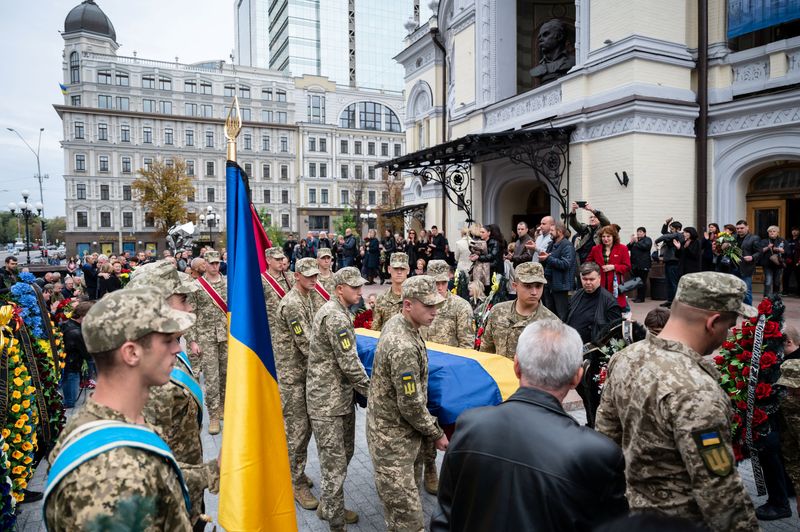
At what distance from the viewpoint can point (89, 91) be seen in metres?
57.2

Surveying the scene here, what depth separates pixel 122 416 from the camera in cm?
191

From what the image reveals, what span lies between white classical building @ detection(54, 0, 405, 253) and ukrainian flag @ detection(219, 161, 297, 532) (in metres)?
52.2

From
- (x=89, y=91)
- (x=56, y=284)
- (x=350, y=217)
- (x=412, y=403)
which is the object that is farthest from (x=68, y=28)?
(x=412, y=403)

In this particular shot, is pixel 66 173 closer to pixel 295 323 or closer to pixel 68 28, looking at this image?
pixel 68 28

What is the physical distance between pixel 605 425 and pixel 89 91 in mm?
67600

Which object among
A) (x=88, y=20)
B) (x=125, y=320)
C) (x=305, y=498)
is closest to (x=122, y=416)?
(x=125, y=320)

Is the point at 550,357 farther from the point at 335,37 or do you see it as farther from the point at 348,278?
the point at 335,37

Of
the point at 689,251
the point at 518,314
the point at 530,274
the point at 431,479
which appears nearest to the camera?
the point at 431,479

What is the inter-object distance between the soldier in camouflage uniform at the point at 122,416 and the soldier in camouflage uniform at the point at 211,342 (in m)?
5.35

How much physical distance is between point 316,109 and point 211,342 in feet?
210

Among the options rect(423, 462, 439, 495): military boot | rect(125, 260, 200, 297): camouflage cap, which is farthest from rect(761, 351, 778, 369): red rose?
rect(125, 260, 200, 297): camouflage cap

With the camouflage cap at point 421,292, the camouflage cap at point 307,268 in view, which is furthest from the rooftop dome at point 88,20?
the camouflage cap at point 421,292

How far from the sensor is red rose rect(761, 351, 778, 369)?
362 cm

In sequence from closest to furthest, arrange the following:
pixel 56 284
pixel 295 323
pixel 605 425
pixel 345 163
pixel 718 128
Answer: pixel 605 425 < pixel 295 323 < pixel 56 284 < pixel 718 128 < pixel 345 163
